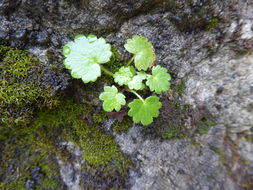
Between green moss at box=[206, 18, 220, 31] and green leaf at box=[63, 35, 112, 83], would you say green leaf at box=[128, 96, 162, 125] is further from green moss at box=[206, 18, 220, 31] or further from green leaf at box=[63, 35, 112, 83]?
green moss at box=[206, 18, 220, 31]

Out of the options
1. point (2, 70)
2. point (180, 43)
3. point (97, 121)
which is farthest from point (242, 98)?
point (2, 70)

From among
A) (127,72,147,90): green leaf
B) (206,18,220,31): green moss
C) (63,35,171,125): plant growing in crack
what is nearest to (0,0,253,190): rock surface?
(206,18,220,31): green moss

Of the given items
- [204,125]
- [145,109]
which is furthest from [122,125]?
[204,125]

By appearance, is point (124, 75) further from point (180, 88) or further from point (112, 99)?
point (180, 88)

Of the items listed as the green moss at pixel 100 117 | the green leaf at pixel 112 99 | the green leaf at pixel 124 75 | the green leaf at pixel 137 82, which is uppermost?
the green leaf at pixel 124 75

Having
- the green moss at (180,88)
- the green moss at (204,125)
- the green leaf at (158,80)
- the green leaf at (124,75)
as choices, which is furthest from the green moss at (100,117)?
the green moss at (204,125)

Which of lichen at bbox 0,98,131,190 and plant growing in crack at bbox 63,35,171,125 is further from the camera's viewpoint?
lichen at bbox 0,98,131,190

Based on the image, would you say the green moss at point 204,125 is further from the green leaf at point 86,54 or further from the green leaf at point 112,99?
the green leaf at point 86,54
